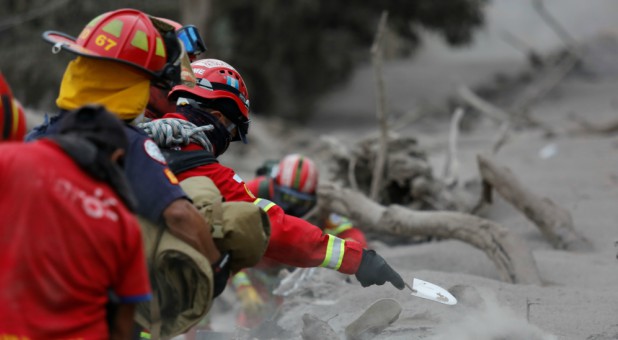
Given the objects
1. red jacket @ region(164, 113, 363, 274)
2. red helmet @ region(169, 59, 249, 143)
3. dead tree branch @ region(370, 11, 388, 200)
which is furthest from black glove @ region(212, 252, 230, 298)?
dead tree branch @ region(370, 11, 388, 200)

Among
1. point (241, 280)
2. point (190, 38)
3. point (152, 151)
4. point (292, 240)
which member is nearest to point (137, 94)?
point (152, 151)

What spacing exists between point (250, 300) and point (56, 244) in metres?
3.88

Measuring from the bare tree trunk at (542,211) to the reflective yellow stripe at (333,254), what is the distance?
9.55ft

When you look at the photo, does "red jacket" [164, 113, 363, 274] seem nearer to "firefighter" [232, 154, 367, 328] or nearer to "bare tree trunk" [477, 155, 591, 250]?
"firefighter" [232, 154, 367, 328]

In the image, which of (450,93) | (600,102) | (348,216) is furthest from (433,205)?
(450,93)

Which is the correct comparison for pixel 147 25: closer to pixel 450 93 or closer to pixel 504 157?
pixel 504 157

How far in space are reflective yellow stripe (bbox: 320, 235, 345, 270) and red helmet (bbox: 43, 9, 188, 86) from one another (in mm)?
1055

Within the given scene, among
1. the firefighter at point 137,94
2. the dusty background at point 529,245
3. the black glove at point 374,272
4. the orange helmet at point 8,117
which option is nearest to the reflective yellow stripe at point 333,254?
the black glove at point 374,272

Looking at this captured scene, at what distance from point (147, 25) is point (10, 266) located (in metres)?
1.24

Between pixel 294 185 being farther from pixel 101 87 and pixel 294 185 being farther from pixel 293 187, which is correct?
pixel 101 87

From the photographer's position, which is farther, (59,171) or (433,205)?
A: (433,205)

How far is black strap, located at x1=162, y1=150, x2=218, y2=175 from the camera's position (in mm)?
3586

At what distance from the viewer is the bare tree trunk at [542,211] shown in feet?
20.7

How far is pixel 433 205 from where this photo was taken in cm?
748
